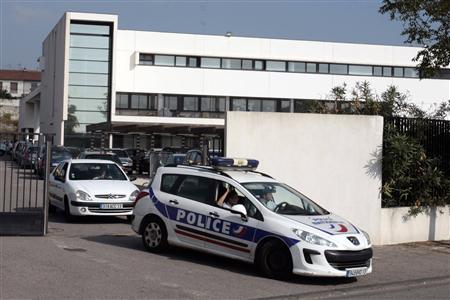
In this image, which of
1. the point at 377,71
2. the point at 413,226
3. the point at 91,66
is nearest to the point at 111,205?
the point at 413,226

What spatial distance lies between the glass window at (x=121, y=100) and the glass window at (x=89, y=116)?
1402mm

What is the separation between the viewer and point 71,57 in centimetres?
5141

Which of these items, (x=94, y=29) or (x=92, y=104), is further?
(x=94, y=29)

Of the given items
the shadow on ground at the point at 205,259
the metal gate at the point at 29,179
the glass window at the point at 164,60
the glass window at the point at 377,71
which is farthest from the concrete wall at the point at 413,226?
the glass window at the point at 377,71

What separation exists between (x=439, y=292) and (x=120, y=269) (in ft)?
15.6

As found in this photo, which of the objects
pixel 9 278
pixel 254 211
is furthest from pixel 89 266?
pixel 254 211

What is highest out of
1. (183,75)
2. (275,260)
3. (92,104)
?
(183,75)

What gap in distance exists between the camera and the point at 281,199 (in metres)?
10.7

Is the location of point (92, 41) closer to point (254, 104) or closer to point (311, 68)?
point (254, 104)

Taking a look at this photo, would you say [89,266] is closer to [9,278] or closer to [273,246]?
[9,278]

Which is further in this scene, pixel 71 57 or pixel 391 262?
pixel 71 57

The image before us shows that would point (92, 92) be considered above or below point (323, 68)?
below

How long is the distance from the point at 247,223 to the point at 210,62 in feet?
146

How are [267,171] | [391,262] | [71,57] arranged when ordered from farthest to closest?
[71,57] → [267,171] → [391,262]
